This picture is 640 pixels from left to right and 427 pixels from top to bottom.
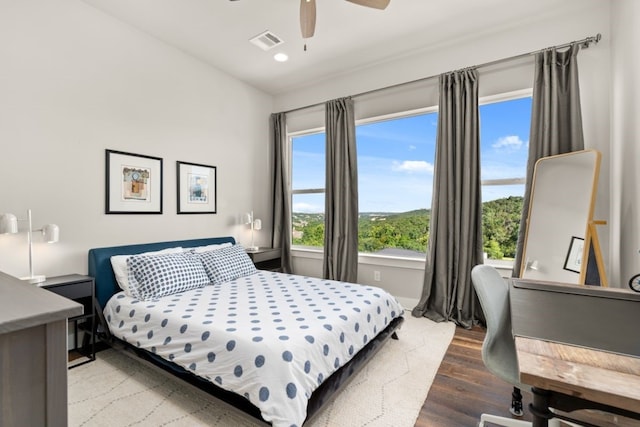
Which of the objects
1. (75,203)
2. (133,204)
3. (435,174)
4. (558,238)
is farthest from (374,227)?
(75,203)

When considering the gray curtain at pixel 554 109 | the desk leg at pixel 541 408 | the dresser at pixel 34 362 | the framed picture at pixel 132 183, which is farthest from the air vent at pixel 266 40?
the desk leg at pixel 541 408

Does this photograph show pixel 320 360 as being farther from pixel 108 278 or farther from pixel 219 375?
pixel 108 278

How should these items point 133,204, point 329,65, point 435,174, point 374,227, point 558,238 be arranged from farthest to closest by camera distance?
point 374,227
point 329,65
point 435,174
point 133,204
point 558,238

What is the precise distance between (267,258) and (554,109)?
3.59 metres

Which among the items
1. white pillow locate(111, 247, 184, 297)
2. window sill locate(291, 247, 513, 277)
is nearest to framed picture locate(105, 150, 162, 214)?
white pillow locate(111, 247, 184, 297)

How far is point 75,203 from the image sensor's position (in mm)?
2684

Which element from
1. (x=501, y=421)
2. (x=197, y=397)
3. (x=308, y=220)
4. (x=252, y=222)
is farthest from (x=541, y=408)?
(x=308, y=220)

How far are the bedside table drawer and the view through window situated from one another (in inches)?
109

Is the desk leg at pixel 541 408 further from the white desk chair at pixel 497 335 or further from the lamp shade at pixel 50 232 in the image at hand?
the lamp shade at pixel 50 232

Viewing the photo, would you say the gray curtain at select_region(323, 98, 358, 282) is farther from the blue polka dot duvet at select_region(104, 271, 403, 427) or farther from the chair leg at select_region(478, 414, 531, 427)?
the chair leg at select_region(478, 414, 531, 427)

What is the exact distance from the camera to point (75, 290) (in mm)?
2396

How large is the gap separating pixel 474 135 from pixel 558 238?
4.15ft

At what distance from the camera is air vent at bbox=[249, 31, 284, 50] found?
10.4 feet

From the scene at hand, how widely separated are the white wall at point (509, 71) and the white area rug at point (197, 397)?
154 cm
